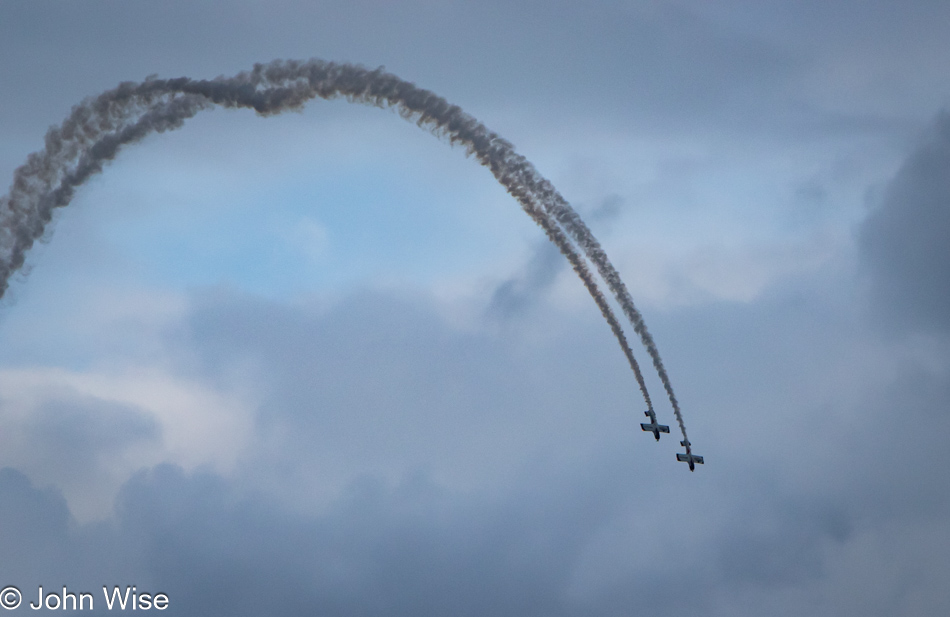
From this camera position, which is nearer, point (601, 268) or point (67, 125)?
point (67, 125)

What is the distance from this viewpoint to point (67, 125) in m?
56.4

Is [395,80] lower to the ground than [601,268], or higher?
higher

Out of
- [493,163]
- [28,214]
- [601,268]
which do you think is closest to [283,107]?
[493,163]

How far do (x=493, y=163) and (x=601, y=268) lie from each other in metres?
10.0

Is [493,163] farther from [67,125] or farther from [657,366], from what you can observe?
[67,125]

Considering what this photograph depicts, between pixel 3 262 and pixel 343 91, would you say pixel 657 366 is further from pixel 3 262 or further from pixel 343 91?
pixel 3 262

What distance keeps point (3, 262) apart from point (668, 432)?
158ft

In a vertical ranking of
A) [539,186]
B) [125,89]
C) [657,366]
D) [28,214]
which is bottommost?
[657,366]

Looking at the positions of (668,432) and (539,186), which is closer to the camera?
(539,186)

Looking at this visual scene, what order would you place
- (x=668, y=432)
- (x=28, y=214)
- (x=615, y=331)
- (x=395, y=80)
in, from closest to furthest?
(x=395, y=80), (x=28, y=214), (x=615, y=331), (x=668, y=432)

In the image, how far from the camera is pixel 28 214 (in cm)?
5728

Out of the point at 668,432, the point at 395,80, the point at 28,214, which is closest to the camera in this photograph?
the point at 395,80

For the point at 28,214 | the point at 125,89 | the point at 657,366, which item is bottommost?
the point at 657,366

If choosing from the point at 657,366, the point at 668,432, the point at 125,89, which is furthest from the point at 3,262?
the point at 668,432
